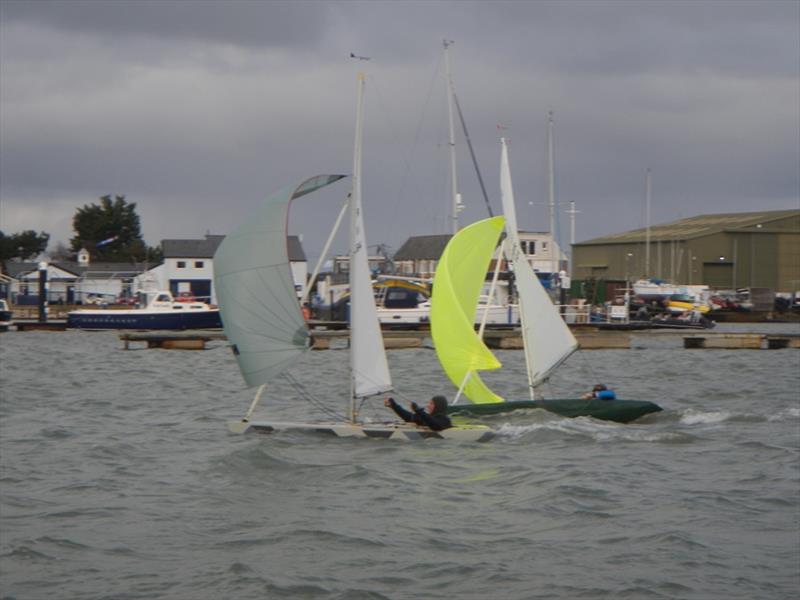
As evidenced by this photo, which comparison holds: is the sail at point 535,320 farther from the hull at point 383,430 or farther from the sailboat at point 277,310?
the sailboat at point 277,310

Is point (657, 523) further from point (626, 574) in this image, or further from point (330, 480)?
point (330, 480)

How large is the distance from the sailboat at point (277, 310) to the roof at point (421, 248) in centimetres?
7473

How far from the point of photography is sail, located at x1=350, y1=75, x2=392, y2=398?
71.9 ft

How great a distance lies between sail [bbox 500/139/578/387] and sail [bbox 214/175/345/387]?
5304 millimetres

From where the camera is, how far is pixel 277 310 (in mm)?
20844

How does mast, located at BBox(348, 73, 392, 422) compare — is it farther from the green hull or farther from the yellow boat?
the yellow boat

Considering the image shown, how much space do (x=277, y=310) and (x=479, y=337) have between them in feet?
17.5

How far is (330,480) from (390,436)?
2.94m

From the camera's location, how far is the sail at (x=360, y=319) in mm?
21906

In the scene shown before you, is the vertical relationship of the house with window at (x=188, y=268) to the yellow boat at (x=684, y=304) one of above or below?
above

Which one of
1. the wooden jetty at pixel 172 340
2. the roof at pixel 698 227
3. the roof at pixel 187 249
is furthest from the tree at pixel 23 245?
the wooden jetty at pixel 172 340

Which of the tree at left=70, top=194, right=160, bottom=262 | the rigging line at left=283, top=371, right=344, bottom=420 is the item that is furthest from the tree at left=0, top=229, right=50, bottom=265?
the rigging line at left=283, top=371, right=344, bottom=420

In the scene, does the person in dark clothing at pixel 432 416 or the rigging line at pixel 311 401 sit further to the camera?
the rigging line at pixel 311 401

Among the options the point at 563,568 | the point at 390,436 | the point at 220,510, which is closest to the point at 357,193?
the point at 390,436
